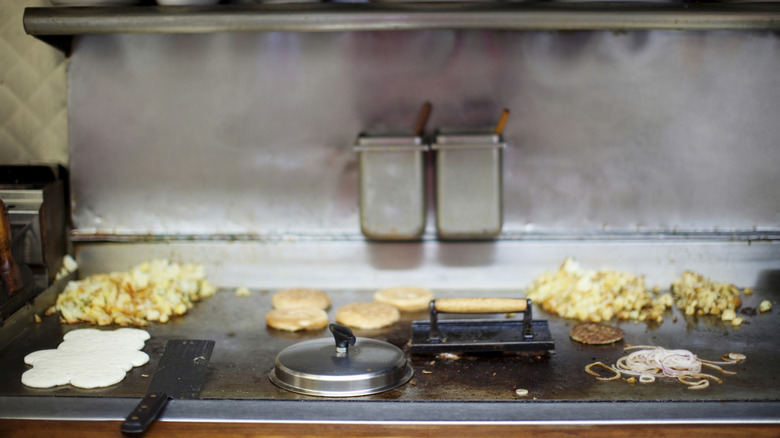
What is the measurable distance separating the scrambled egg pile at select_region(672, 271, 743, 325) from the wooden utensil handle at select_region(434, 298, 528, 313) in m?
0.70

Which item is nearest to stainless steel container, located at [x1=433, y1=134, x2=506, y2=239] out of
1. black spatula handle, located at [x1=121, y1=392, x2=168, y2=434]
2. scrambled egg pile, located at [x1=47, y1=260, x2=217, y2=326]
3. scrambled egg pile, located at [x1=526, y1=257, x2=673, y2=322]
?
scrambled egg pile, located at [x1=526, y1=257, x2=673, y2=322]

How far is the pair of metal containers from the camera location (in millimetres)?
2723

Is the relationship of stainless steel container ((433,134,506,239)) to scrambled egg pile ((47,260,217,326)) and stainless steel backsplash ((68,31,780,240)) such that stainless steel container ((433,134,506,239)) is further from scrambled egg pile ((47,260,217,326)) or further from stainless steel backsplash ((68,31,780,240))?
scrambled egg pile ((47,260,217,326))

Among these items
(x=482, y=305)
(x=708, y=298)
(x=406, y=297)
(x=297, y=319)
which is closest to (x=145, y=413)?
(x=297, y=319)

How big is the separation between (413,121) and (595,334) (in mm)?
1071

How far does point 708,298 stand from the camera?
2.56m

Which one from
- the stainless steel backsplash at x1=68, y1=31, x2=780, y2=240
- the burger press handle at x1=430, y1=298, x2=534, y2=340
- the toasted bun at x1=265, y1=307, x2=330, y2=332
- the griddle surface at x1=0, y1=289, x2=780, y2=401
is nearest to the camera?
the griddle surface at x1=0, y1=289, x2=780, y2=401

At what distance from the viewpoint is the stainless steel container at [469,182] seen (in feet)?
8.91

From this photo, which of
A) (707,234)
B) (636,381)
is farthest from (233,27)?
(707,234)

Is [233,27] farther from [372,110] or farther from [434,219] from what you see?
[434,219]

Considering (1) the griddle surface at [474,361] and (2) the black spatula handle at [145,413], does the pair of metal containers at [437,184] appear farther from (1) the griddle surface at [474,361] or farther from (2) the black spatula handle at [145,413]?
(2) the black spatula handle at [145,413]

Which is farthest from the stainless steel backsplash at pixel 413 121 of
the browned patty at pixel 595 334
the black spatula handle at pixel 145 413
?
the black spatula handle at pixel 145 413

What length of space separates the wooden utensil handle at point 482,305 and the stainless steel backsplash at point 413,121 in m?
0.68

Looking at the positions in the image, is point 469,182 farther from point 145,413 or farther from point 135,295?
point 145,413
